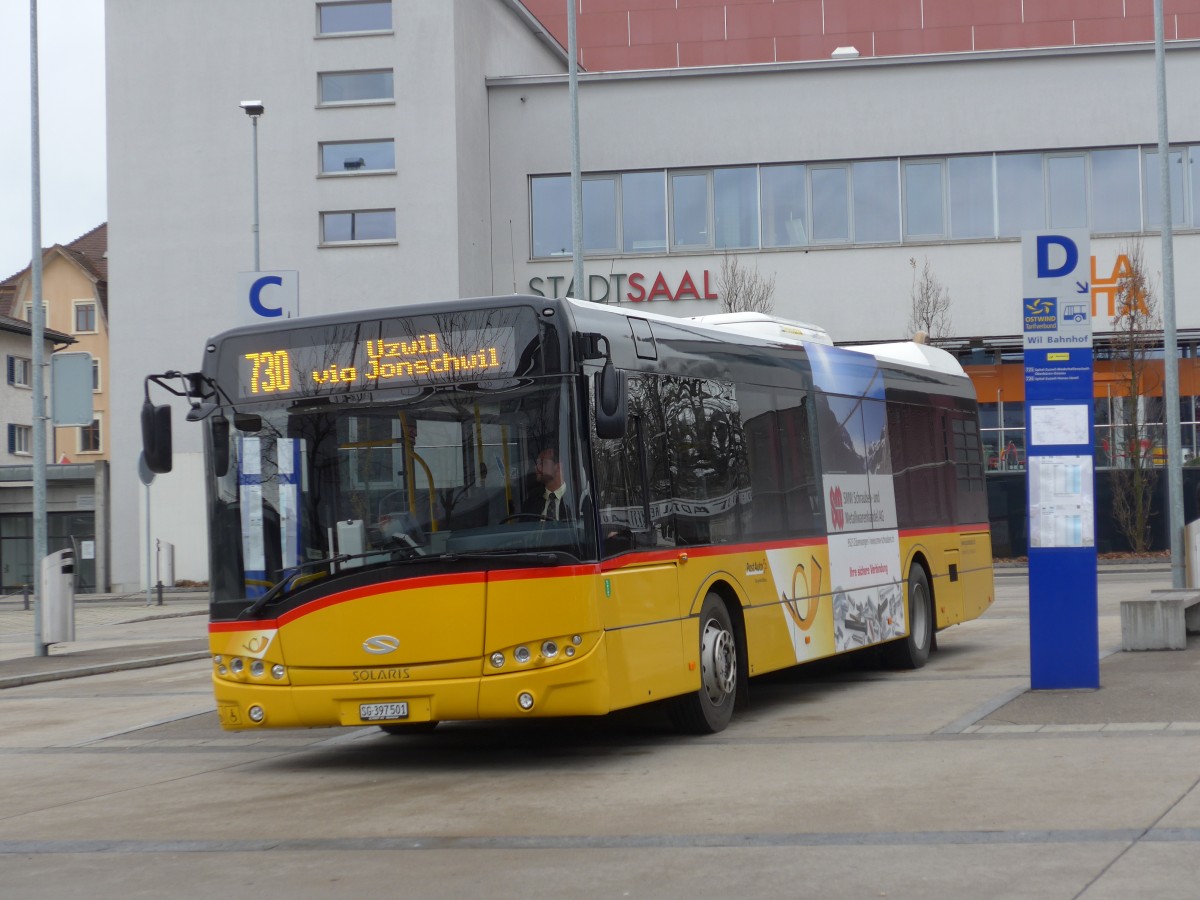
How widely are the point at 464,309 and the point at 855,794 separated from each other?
392 centimetres

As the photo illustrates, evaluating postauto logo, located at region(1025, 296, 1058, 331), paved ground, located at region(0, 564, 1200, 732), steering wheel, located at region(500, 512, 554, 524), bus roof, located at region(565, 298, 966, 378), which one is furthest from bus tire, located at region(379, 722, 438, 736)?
postauto logo, located at region(1025, 296, 1058, 331)

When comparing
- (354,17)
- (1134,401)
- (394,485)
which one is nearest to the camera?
(394,485)

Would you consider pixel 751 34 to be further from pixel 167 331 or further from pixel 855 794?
pixel 855 794

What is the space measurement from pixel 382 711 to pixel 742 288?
3192 cm

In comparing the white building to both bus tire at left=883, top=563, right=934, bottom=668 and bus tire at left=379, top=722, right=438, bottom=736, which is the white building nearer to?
bus tire at left=883, top=563, right=934, bottom=668

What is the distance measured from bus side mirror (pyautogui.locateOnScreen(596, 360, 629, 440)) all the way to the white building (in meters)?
33.0

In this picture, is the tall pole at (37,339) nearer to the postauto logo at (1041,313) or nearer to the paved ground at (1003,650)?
the paved ground at (1003,650)

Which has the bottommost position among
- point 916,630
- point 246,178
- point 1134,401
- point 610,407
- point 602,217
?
point 916,630

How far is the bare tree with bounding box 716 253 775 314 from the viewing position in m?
40.8

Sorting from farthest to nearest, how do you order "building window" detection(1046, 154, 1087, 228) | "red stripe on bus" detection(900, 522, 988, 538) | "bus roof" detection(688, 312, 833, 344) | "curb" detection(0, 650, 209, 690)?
"building window" detection(1046, 154, 1087, 228), "curb" detection(0, 650, 209, 690), "red stripe on bus" detection(900, 522, 988, 538), "bus roof" detection(688, 312, 833, 344)

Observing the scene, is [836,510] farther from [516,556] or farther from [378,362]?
[378,362]

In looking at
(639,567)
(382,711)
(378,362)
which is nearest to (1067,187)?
(639,567)

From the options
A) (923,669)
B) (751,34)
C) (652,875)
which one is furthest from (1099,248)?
(652,875)

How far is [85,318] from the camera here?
254ft
